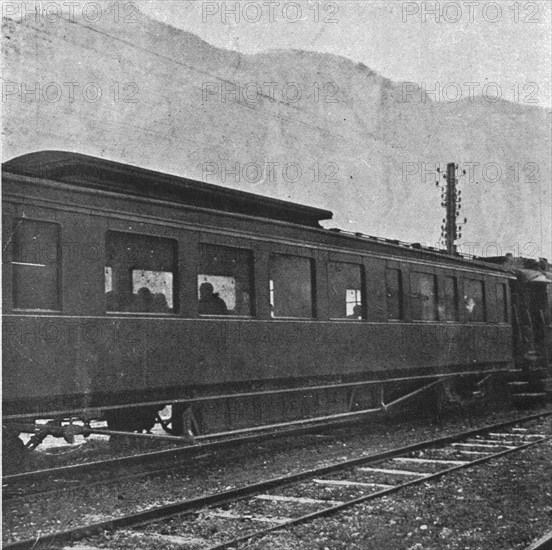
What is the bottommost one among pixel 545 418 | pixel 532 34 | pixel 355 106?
pixel 545 418

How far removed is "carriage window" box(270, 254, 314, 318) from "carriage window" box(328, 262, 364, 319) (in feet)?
1.77

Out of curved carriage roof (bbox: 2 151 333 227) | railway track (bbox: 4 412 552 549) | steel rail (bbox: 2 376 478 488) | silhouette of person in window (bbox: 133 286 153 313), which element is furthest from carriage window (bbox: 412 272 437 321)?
silhouette of person in window (bbox: 133 286 153 313)

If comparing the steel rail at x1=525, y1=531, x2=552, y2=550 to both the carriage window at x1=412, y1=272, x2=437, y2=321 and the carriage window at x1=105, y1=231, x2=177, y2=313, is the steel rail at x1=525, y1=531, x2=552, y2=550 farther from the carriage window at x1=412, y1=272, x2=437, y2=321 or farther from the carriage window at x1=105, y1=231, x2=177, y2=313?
the carriage window at x1=412, y1=272, x2=437, y2=321

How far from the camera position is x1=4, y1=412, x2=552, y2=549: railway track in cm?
574

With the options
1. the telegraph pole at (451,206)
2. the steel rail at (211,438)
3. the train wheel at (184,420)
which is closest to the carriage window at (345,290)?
the steel rail at (211,438)

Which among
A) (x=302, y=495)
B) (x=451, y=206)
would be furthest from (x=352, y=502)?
(x=451, y=206)

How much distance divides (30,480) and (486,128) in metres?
19.8

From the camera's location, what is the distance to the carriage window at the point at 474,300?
49.7 feet

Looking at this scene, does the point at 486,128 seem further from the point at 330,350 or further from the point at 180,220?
the point at 180,220

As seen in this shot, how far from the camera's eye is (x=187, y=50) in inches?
405

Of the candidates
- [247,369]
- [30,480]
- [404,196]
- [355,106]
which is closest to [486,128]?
[355,106]

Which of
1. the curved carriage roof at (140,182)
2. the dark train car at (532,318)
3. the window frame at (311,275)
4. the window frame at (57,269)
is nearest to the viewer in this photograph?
the window frame at (57,269)

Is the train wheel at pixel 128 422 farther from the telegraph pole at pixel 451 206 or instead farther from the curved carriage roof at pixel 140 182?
the telegraph pole at pixel 451 206

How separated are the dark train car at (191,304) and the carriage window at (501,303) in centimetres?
328
